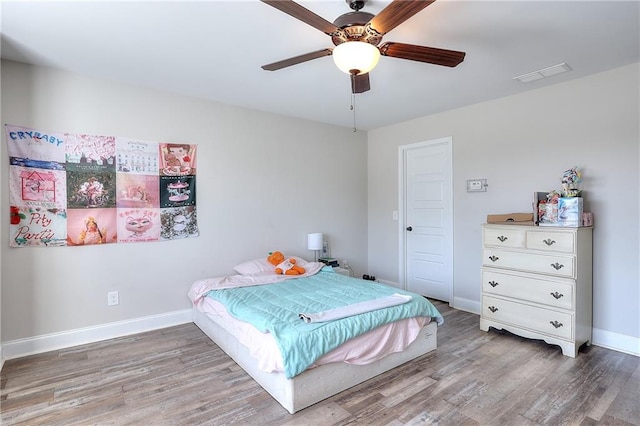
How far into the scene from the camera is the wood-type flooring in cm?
195

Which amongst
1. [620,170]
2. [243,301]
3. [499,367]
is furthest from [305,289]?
[620,170]

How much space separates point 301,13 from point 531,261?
278 cm

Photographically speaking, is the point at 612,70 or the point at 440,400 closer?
the point at 440,400

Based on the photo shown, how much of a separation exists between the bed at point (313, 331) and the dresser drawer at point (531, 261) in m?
0.93

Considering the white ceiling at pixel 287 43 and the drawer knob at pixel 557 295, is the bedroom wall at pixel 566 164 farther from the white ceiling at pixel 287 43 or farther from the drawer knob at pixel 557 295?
the drawer knob at pixel 557 295

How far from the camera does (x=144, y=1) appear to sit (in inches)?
75.9

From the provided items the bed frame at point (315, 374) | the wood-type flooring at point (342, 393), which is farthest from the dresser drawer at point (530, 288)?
the bed frame at point (315, 374)

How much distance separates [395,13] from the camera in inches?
62.5

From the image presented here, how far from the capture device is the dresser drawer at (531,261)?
2.77 metres

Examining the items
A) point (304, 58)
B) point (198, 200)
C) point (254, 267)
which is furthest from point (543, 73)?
point (198, 200)

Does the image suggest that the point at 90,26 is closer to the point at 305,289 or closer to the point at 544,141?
the point at 305,289

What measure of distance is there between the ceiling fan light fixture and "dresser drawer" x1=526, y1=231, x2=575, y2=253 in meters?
2.20

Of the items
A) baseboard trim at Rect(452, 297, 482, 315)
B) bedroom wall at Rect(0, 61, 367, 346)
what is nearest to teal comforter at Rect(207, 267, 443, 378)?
bedroom wall at Rect(0, 61, 367, 346)

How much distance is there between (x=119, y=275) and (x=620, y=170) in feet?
15.1
